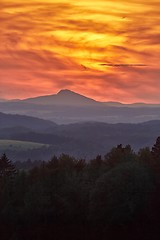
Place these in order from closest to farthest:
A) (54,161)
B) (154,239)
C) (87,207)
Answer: (154,239), (87,207), (54,161)

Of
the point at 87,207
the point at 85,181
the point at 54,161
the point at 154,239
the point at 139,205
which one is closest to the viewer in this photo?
the point at 154,239

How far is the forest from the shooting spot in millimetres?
93250

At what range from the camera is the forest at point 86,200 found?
93.2 metres

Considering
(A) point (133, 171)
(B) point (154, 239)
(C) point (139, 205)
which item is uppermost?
(A) point (133, 171)

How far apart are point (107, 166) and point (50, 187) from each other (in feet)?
45.4

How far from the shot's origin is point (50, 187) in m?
113

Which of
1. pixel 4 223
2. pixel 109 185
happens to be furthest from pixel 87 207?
pixel 4 223

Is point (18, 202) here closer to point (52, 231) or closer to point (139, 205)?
point (52, 231)

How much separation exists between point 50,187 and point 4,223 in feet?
45.1

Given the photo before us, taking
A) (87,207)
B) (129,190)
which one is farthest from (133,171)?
(87,207)

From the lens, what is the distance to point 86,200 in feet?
347

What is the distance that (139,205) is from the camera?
9500 centimetres

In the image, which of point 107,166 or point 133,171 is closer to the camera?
point 133,171

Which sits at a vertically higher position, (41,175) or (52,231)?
(41,175)
